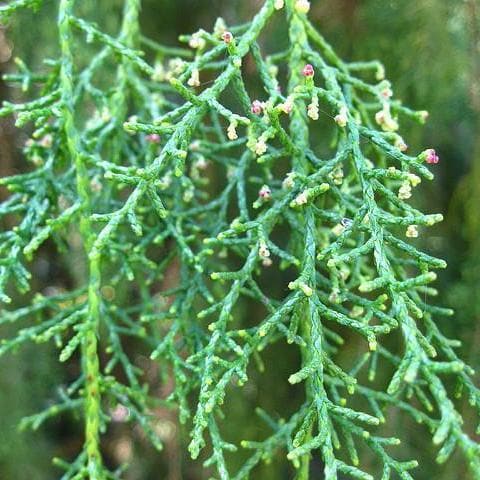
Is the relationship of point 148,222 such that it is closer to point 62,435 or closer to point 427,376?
point 427,376

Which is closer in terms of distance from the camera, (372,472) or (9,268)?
(9,268)

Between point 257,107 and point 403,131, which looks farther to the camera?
point 403,131

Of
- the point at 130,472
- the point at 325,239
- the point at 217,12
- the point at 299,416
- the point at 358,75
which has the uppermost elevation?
the point at 217,12

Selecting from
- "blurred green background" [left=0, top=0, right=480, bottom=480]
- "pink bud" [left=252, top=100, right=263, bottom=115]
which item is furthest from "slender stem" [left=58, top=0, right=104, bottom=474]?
"blurred green background" [left=0, top=0, right=480, bottom=480]

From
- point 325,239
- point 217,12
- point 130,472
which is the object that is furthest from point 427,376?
point 130,472

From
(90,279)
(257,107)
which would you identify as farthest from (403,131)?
(90,279)

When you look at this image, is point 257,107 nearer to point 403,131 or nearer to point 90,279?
point 90,279

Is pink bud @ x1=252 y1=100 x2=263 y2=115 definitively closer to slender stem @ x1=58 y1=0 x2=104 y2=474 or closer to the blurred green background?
slender stem @ x1=58 y1=0 x2=104 y2=474
